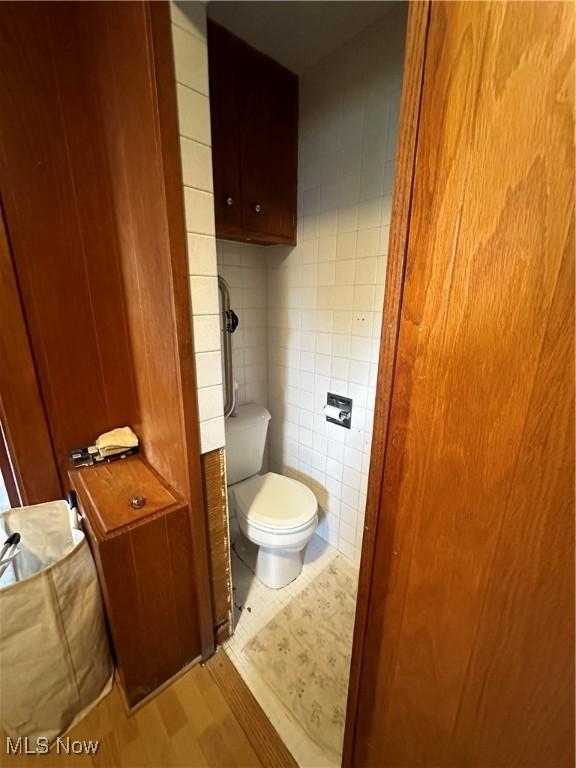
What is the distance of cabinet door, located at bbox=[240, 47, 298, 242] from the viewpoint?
127 cm

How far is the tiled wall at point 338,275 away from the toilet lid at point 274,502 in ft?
0.79

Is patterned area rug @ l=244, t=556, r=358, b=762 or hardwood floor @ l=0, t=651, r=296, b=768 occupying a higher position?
hardwood floor @ l=0, t=651, r=296, b=768

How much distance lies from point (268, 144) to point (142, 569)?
1741mm

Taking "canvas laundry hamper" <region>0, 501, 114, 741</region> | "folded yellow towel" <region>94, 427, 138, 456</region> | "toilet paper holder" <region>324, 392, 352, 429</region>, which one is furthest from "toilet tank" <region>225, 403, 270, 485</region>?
"canvas laundry hamper" <region>0, 501, 114, 741</region>

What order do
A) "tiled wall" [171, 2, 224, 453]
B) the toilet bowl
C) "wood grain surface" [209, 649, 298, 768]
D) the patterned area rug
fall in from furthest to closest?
the toilet bowl < the patterned area rug < "wood grain surface" [209, 649, 298, 768] < "tiled wall" [171, 2, 224, 453]

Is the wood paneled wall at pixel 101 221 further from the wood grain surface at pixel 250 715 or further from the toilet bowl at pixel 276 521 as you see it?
the toilet bowl at pixel 276 521

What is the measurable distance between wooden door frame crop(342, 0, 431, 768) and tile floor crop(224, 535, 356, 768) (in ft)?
2.32

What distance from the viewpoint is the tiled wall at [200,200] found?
2.46 feet

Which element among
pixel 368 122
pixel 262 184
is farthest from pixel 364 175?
pixel 262 184

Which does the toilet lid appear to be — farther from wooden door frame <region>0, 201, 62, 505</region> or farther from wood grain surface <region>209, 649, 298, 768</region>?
wooden door frame <region>0, 201, 62, 505</region>

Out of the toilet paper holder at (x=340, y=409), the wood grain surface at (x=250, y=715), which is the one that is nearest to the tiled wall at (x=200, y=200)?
the toilet paper holder at (x=340, y=409)

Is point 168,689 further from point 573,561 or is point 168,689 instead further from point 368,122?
point 368,122

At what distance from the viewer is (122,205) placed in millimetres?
1023

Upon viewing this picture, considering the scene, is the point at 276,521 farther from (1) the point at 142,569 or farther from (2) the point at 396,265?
(2) the point at 396,265
